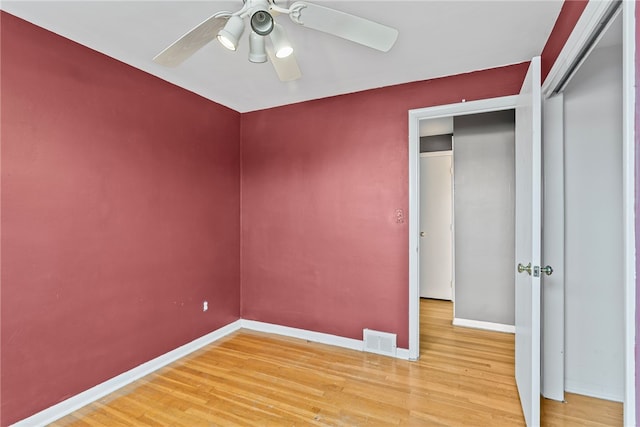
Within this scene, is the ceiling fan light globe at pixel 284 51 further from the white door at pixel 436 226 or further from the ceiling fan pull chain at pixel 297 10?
the white door at pixel 436 226

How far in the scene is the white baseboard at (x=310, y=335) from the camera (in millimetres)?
2893

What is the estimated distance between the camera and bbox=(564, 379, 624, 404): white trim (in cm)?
209

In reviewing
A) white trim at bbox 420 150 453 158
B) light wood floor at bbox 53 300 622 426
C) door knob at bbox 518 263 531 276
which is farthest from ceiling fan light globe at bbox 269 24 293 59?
white trim at bbox 420 150 453 158

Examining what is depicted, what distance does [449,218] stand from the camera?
4.39 metres

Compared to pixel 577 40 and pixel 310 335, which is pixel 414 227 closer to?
pixel 310 335

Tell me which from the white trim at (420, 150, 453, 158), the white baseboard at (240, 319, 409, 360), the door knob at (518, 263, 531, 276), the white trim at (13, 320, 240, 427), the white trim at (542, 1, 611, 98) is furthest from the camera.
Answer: the white trim at (420, 150, 453, 158)

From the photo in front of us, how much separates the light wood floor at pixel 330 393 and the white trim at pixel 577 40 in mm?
2019

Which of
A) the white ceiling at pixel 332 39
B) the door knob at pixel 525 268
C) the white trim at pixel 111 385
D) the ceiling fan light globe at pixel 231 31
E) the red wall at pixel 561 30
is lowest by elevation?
the white trim at pixel 111 385

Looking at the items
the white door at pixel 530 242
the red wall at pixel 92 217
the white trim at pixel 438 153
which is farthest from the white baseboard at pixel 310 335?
the white trim at pixel 438 153

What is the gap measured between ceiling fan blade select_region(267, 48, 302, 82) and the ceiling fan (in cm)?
3

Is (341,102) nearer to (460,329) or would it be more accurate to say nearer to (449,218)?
(449,218)

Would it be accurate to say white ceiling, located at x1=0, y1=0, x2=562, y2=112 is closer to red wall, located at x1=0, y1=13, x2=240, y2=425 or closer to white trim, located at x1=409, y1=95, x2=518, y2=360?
red wall, located at x1=0, y1=13, x2=240, y2=425

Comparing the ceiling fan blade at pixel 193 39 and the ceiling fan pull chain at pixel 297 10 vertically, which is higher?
the ceiling fan pull chain at pixel 297 10

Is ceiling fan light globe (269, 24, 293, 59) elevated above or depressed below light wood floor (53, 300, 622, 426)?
above
